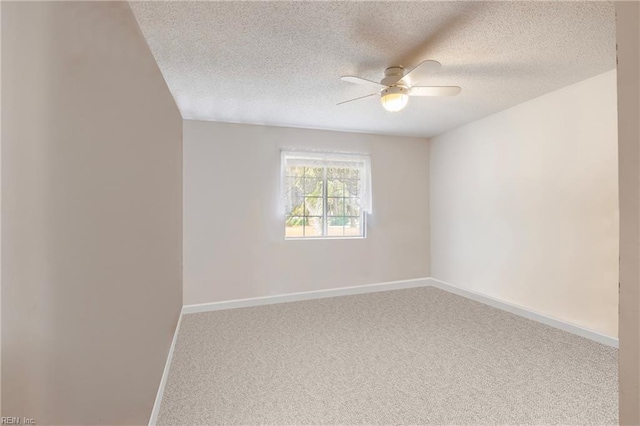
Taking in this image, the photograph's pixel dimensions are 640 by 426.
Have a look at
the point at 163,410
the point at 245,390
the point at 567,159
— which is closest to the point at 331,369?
the point at 245,390

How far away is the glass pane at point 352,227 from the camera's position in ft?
14.5

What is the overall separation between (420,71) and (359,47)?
44 cm

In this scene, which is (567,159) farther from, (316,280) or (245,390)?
(245,390)

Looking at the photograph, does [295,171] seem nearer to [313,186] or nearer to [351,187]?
[313,186]

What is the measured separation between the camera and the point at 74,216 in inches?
36.6

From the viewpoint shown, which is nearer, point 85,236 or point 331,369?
point 85,236

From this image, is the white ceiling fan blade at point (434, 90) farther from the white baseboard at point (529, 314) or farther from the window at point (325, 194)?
the white baseboard at point (529, 314)

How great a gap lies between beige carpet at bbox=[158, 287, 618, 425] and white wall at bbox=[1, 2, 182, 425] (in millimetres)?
549

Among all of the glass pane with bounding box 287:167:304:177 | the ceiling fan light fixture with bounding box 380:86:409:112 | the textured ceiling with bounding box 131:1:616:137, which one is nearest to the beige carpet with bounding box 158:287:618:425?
the glass pane with bounding box 287:167:304:177

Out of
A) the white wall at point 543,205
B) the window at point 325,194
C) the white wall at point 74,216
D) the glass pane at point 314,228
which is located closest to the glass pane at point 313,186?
the window at point 325,194

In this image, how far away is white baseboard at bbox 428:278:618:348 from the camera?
8.48ft

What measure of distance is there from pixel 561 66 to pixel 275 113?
2655 mm

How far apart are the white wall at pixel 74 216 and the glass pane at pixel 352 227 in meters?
3.07

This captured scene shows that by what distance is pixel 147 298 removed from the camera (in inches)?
68.0
